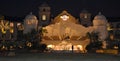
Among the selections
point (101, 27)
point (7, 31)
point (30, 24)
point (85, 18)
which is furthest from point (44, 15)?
point (101, 27)

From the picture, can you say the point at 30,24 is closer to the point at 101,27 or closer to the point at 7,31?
the point at 7,31

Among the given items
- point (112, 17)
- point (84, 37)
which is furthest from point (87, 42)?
point (112, 17)

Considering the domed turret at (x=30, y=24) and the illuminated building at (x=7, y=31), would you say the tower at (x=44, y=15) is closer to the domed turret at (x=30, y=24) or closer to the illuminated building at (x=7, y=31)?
the illuminated building at (x=7, y=31)

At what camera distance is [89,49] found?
75.1 metres

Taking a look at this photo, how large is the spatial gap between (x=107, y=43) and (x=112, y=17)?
35.6 meters

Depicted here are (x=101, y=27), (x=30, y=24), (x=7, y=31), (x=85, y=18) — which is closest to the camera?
(x=101, y=27)

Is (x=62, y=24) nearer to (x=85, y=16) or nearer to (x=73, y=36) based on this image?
(x=73, y=36)

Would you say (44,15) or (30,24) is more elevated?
(44,15)

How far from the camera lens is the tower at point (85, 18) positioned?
105625 millimetres

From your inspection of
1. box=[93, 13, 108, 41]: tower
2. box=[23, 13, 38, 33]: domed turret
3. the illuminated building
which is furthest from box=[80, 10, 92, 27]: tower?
the illuminated building

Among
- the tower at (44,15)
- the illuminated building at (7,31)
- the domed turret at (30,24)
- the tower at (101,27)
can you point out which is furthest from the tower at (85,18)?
the illuminated building at (7,31)

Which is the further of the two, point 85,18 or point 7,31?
point 85,18

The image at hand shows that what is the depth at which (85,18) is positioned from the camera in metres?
106

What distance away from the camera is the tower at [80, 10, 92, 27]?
106m
